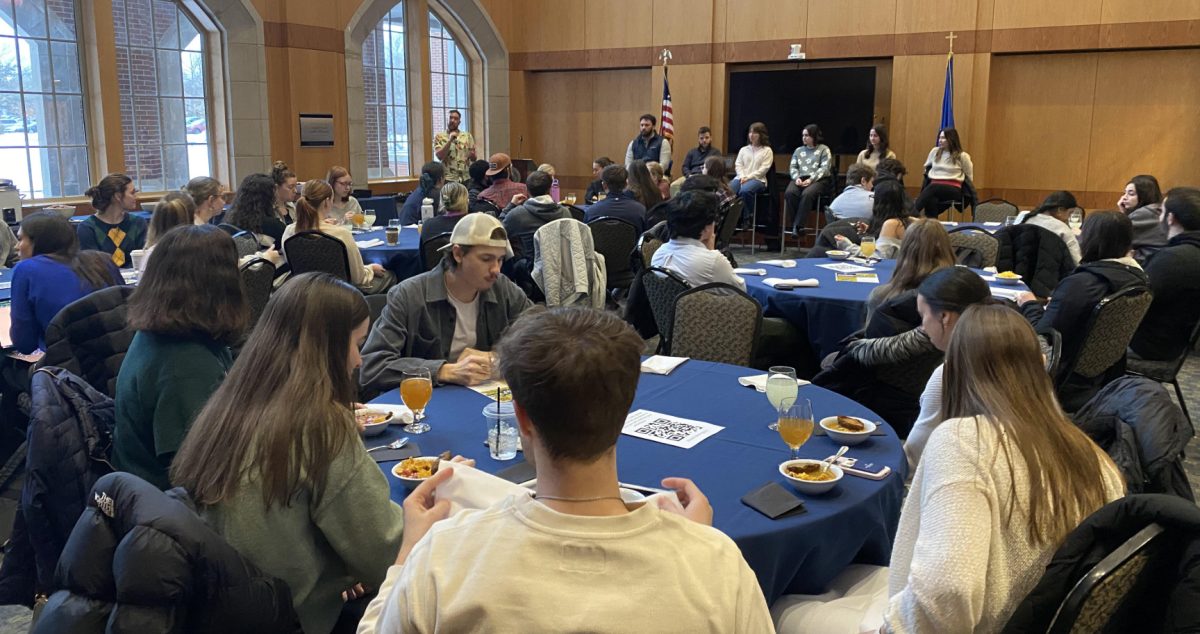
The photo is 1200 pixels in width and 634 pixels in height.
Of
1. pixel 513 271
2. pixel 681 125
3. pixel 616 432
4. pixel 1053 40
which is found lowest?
pixel 513 271

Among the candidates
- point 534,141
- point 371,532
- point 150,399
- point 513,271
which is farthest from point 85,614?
point 534,141

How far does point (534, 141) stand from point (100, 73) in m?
7.05

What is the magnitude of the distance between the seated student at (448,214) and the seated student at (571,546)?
5420 mm

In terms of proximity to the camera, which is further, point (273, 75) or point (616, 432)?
point (273, 75)

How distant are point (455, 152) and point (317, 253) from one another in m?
5.26

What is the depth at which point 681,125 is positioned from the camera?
13.3m

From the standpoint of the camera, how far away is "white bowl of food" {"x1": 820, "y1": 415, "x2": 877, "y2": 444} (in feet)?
8.23

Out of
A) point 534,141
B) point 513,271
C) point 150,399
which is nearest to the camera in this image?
point 150,399

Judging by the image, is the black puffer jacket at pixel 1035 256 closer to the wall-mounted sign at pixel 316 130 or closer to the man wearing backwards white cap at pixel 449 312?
the man wearing backwards white cap at pixel 449 312

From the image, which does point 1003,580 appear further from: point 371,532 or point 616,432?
point 371,532

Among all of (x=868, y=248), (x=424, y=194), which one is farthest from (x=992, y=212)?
(x=424, y=194)

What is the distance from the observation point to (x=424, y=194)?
869 centimetres

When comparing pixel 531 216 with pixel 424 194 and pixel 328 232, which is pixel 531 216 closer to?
pixel 328 232

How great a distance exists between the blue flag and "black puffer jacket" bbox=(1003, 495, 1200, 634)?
10761 mm
